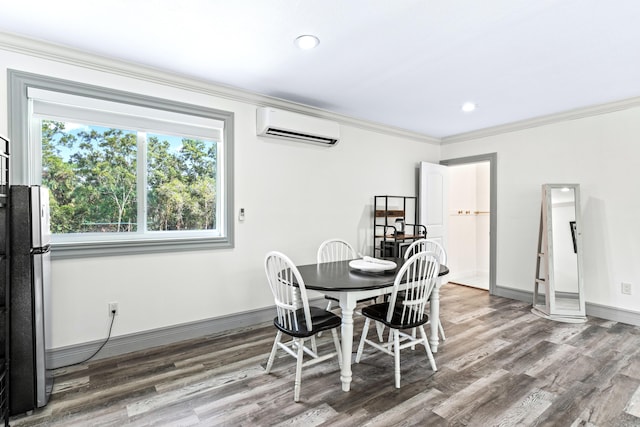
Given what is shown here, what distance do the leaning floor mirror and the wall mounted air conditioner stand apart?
103 inches

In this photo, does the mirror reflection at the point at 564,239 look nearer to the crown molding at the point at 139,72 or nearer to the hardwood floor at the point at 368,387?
the hardwood floor at the point at 368,387

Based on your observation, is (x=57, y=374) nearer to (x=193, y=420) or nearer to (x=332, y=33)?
(x=193, y=420)

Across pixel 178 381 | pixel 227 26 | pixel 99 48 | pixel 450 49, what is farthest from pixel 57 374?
pixel 450 49

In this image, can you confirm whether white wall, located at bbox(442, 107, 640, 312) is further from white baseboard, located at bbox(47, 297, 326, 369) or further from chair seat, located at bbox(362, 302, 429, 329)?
white baseboard, located at bbox(47, 297, 326, 369)

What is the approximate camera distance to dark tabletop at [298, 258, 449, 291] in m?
2.20

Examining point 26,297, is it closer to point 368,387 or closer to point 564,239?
point 368,387

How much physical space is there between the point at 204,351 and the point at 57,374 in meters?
1.00

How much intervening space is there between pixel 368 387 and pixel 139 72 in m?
3.00

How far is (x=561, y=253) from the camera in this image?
3.85 meters

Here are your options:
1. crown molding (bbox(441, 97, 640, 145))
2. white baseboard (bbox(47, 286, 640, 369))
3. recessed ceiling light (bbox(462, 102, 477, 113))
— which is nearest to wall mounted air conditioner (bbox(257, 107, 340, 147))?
recessed ceiling light (bbox(462, 102, 477, 113))

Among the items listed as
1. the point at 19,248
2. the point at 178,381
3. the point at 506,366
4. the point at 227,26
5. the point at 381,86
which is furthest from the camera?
the point at 381,86

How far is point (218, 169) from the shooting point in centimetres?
330

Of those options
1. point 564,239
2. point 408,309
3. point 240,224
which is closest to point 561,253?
point 564,239

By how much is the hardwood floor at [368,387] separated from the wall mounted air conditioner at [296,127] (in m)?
2.03
